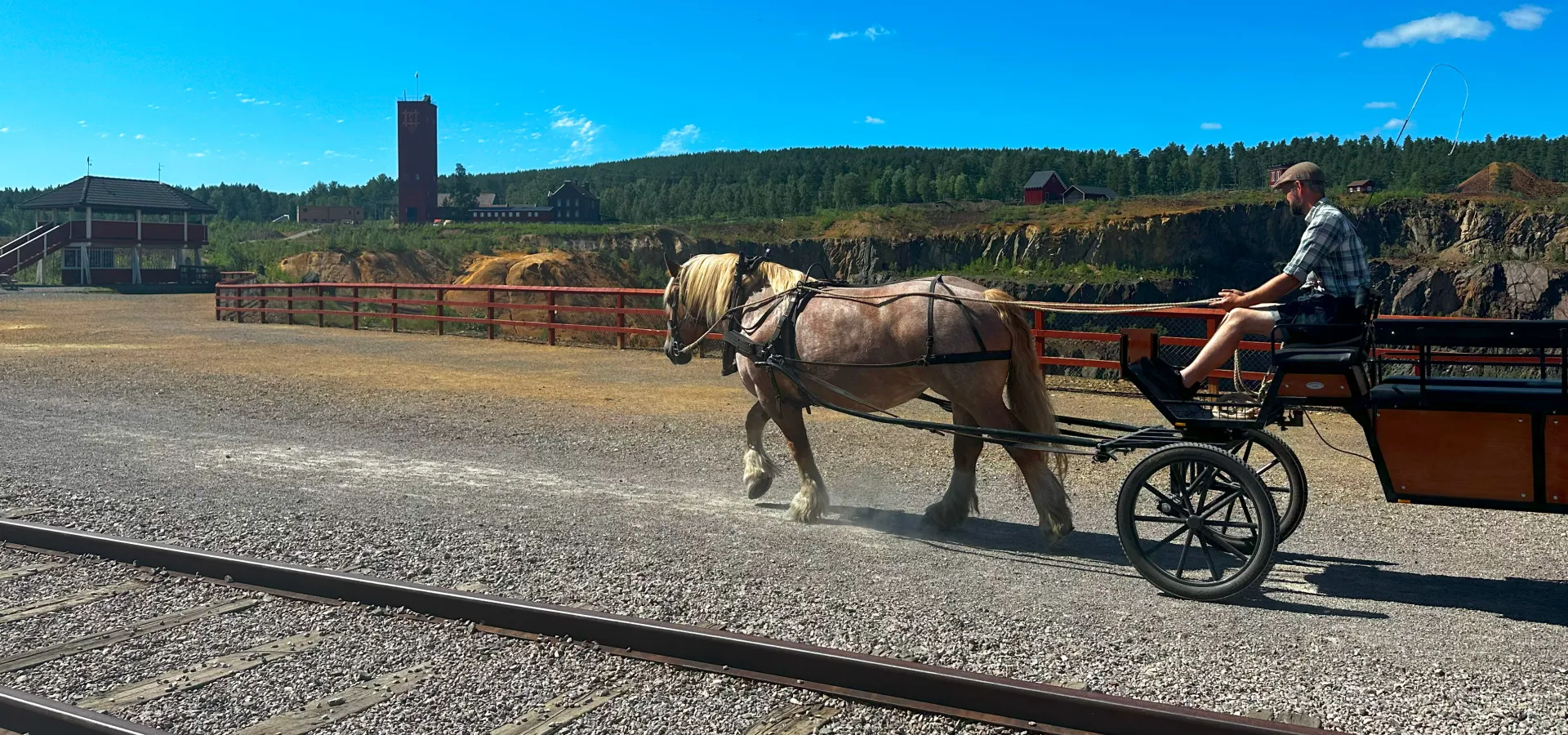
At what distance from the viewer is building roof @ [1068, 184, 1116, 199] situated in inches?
4523

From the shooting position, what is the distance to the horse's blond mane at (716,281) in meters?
7.13

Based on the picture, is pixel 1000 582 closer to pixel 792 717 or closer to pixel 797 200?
pixel 792 717

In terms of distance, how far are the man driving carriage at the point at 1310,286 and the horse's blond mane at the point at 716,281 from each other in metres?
2.81

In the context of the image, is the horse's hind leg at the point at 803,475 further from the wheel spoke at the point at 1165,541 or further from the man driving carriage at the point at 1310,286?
the man driving carriage at the point at 1310,286

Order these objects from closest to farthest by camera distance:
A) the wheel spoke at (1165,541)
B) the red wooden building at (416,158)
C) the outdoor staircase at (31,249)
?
the wheel spoke at (1165,541), the outdoor staircase at (31,249), the red wooden building at (416,158)

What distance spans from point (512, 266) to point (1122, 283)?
4690 cm

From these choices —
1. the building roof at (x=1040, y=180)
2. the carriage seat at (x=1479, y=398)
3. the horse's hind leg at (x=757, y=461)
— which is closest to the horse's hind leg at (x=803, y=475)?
the horse's hind leg at (x=757, y=461)

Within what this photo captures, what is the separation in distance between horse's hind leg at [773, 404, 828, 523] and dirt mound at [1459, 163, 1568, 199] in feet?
268

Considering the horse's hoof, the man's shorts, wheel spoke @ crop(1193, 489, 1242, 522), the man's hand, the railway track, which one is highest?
the man's hand

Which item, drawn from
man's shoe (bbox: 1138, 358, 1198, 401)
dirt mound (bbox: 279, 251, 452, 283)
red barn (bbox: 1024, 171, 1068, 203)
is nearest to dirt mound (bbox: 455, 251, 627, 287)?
dirt mound (bbox: 279, 251, 452, 283)

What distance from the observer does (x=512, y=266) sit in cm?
4706

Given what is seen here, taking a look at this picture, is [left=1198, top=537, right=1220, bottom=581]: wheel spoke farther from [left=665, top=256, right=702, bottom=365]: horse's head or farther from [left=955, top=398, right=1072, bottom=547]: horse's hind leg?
[left=665, top=256, right=702, bottom=365]: horse's head

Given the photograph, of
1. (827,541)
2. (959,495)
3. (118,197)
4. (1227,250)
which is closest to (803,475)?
(827,541)

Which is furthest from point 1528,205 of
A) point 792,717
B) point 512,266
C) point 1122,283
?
point 792,717
